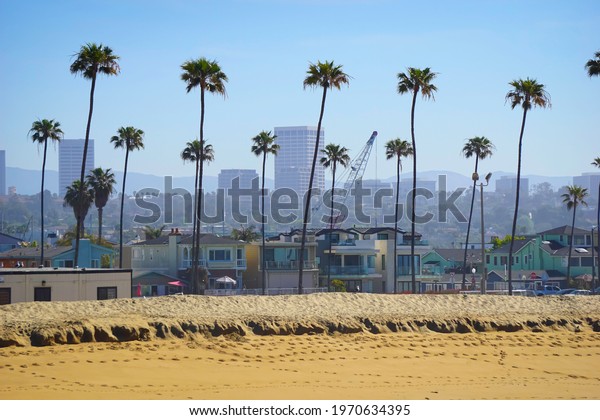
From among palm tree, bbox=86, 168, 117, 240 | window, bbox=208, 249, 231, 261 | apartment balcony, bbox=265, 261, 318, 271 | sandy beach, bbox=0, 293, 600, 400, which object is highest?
palm tree, bbox=86, 168, 117, 240

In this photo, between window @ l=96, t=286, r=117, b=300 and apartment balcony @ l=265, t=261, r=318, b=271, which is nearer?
window @ l=96, t=286, r=117, b=300

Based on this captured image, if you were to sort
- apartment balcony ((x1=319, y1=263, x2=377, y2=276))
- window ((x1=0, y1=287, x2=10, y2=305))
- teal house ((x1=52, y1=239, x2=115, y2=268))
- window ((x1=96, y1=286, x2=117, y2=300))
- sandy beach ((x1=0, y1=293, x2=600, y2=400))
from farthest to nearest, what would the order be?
apartment balcony ((x1=319, y1=263, x2=377, y2=276)), teal house ((x1=52, y1=239, x2=115, y2=268)), window ((x1=96, y1=286, x2=117, y2=300)), window ((x1=0, y1=287, x2=10, y2=305)), sandy beach ((x1=0, y1=293, x2=600, y2=400))

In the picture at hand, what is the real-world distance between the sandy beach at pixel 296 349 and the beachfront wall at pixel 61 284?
612 cm

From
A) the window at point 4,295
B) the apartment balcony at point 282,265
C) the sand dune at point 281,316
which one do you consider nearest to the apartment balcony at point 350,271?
the apartment balcony at point 282,265

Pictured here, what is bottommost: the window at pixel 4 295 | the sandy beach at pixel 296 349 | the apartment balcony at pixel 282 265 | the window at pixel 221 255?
the sandy beach at pixel 296 349

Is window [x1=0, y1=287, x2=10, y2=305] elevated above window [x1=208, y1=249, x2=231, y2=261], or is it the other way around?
window [x1=208, y1=249, x2=231, y2=261]

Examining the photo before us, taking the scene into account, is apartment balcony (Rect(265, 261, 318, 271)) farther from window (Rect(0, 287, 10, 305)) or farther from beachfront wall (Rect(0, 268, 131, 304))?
window (Rect(0, 287, 10, 305))

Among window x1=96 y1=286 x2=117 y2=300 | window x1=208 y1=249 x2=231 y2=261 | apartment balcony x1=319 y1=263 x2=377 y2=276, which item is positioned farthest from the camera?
apartment balcony x1=319 y1=263 x2=377 y2=276

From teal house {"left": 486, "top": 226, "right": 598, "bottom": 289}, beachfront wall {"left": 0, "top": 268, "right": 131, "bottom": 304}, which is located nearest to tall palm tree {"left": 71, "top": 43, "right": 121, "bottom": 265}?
beachfront wall {"left": 0, "top": 268, "right": 131, "bottom": 304}

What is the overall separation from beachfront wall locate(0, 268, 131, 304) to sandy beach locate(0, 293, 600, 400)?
6.12 meters

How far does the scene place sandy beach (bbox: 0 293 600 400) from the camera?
2447 cm

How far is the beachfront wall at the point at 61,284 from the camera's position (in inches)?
1481

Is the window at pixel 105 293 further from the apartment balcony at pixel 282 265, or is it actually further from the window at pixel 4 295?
the apartment balcony at pixel 282 265
